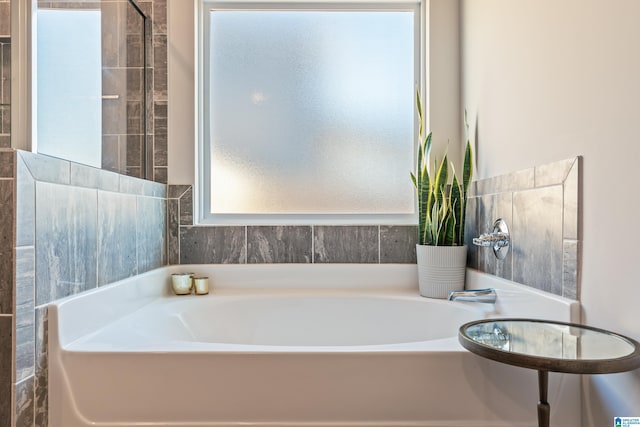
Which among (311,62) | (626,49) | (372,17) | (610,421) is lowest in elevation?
(610,421)

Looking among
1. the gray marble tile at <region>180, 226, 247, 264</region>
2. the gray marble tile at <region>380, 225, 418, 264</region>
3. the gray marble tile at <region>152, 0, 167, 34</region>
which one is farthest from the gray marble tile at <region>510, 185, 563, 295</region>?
the gray marble tile at <region>152, 0, 167, 34</region>

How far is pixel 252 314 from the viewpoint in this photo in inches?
73.6

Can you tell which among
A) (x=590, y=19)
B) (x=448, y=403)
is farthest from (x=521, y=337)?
(x=590, y=19)

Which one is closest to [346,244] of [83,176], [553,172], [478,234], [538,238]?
[478,234]

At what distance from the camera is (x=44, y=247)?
1130mm

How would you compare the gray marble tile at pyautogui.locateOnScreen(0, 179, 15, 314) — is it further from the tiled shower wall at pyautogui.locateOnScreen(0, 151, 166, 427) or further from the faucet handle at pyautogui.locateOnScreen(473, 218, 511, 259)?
the faucet handle at pyautogui.locateOnScreen(473, 218, 511, 259)

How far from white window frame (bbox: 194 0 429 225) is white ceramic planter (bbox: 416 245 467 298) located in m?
0.32

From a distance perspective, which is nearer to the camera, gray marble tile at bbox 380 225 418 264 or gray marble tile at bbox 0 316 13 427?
gray marble tile at bbox 0 316 13 427

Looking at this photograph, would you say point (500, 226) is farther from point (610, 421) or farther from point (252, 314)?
point (252, 314)

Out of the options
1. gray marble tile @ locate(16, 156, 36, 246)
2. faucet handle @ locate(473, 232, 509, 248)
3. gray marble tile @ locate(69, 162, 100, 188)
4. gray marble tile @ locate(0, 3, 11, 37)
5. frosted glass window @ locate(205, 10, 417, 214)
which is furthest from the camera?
frosted glass window @ locate(205, 10, 417, 214)

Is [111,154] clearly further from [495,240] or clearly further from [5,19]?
[495,240]

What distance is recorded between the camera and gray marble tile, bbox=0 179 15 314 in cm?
102

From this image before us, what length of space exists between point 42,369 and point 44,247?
1.06 ft

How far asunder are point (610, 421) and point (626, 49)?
867 mm
